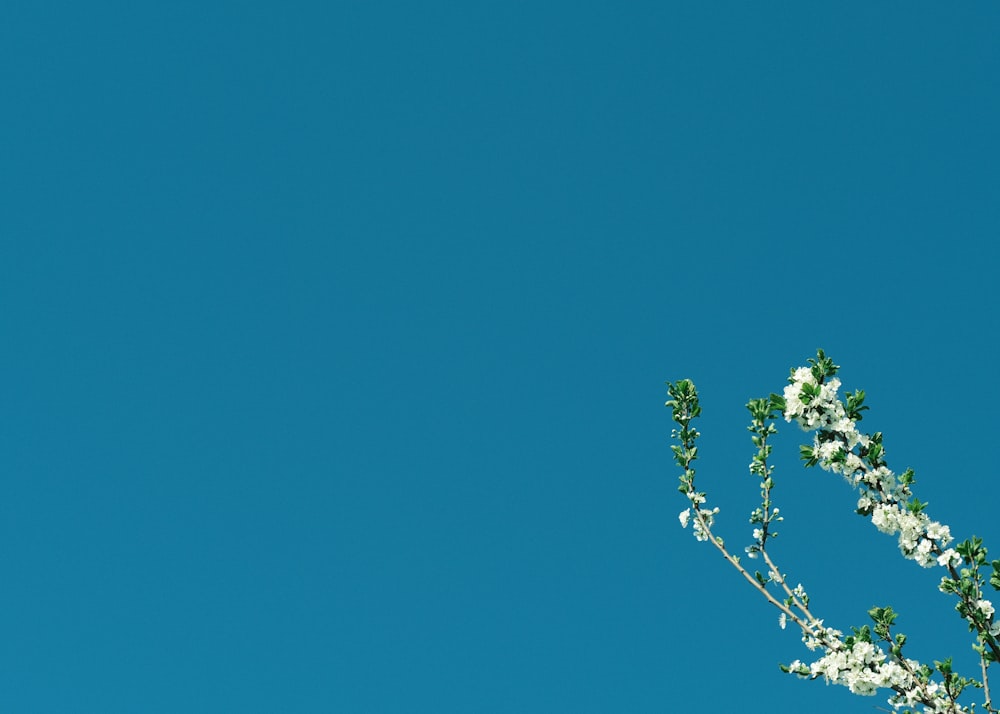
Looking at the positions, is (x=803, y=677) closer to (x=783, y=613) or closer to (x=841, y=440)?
(x=783, y=613)

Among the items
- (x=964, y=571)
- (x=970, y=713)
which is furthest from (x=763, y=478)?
(x=970, y=713)

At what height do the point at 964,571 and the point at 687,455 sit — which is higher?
the point at 687,455

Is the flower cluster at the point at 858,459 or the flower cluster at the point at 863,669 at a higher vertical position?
the flower cluster at the point at 858,459

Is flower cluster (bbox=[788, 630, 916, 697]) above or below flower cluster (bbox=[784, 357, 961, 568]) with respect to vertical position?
below

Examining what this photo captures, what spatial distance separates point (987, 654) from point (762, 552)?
1698mm

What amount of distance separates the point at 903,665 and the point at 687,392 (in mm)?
2815

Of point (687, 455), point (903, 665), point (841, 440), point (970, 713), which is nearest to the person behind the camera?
point (970, 713)

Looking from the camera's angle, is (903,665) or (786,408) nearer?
(903,665)

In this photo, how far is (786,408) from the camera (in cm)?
708

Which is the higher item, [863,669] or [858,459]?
[858,459]

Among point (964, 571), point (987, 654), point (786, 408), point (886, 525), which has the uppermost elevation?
point (786, 408)

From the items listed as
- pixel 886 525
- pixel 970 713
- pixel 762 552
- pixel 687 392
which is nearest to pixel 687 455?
pixel 687 392

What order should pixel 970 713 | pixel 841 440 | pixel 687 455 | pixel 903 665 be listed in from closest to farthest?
pixel 970 713 < pixel 903 665 < pixel 841 440 < pixel 687 455

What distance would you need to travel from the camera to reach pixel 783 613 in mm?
6355
